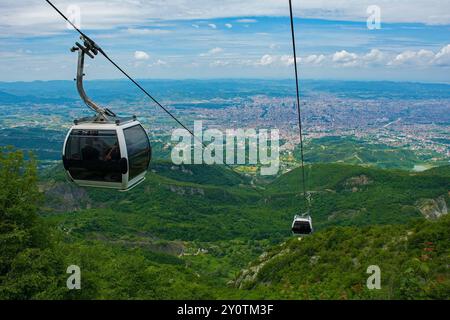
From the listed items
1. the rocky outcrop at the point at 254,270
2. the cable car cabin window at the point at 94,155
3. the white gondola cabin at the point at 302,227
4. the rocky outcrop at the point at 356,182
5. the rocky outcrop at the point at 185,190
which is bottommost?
the rocky outcrop at the point at 185,190

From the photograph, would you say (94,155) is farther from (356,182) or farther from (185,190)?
(185,190)

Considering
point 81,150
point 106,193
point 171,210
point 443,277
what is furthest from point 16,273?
point 106,193

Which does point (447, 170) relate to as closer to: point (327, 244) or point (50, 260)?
point (327, 244)

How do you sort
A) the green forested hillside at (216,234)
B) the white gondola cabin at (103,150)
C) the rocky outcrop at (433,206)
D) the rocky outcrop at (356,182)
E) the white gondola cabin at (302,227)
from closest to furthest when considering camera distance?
the white gondola cabin at (103,150) < the green forested hillside at (216,234) < the white gondola cabin at (302,227) < the rocky outcrop at (433,206) < the rocky outcrop at (356,182)

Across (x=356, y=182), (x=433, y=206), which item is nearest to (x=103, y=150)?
(x=433, y=206)

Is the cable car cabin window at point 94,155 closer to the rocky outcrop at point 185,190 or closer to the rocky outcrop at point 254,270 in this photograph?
the rocky outcrop at point 254,270

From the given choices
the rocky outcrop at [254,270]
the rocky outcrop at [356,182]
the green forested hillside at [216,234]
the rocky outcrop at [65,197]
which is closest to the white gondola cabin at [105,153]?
the green forested hillside at [216,234]
